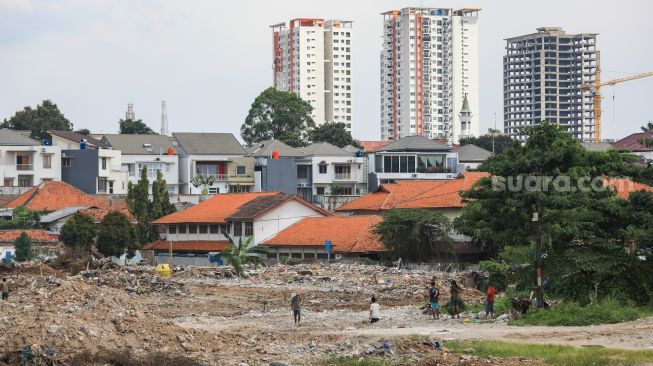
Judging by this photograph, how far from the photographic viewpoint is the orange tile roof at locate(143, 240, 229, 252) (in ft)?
264

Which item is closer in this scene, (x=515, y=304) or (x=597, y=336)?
(x=597, y=336)

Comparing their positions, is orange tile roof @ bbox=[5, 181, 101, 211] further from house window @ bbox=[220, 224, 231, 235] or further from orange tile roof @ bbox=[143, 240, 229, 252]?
house window @ bbox=[220, 224, 231, 235]

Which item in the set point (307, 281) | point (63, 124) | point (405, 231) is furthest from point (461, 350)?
point (63, 124)

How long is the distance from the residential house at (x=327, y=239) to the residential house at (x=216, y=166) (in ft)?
107

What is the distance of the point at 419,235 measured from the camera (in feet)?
228

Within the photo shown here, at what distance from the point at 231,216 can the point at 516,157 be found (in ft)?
134

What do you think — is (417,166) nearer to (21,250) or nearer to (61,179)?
(61,179)

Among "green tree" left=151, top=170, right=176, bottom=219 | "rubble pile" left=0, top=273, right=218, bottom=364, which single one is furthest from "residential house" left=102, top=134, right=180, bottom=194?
"rubble pile" left=0, top=273, right=218, bottom=364

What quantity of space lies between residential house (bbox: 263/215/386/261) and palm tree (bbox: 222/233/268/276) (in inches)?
78.1

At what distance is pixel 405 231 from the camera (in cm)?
6956

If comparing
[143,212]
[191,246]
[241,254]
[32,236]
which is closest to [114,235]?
[191,246]

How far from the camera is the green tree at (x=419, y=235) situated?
6944 centimetres

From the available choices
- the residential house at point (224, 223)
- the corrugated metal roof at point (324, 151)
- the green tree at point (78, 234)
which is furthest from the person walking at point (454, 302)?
the corrugated metal roof at point (324, 151)

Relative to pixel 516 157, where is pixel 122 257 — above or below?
below
